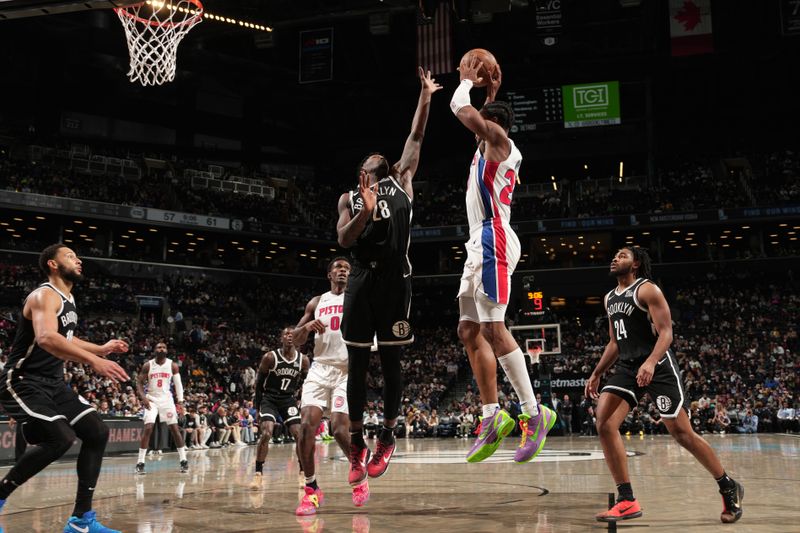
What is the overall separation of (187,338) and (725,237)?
27966 millimetres

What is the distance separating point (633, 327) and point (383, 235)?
2568 millimetres

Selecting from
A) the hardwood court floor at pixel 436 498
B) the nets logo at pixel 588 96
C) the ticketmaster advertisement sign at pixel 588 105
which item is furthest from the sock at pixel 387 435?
the nets logo at pixel 588 96

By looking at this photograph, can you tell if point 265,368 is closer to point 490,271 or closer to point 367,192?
point 490,271

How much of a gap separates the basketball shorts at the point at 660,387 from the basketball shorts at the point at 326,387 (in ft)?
9.80

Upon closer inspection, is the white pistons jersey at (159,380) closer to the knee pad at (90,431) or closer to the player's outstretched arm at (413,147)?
the knee pad at (90,431)

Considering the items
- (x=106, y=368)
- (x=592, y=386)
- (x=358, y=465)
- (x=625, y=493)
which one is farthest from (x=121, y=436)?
(x=625, y=493)

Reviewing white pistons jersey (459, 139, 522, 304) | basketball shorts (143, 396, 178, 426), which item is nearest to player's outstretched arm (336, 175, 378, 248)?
white pistons jersey (459, 139, 522, 304)

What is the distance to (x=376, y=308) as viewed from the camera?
5926 mm

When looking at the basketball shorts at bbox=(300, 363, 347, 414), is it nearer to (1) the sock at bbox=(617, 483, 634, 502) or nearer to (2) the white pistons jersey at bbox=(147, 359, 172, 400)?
(1) the sock at bbox=(617, 483, 634, 502)

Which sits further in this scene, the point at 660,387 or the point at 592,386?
the point at 592,386

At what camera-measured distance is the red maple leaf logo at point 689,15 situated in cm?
2869

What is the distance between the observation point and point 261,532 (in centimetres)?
589

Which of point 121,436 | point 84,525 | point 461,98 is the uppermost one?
point 461,98

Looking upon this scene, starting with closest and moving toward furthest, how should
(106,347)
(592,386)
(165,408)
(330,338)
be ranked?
(106,347) → (592,386) → (330,338) → (165,408)
